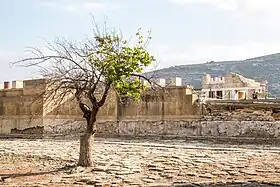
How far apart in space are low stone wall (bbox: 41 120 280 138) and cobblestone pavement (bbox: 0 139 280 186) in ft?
Answer: 14.4

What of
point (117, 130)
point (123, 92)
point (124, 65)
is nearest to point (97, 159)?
point (123, 92)

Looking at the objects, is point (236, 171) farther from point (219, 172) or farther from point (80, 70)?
point (80, 70)

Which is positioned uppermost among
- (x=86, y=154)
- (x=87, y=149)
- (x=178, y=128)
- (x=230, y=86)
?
(x=230, y=86)

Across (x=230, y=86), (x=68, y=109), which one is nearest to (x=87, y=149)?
(x=68, y=109)

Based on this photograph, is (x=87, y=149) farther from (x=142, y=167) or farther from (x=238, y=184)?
(x=238, y=184)

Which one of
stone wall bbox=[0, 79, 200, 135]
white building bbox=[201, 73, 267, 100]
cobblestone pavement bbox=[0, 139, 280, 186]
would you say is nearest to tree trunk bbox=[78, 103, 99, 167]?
cobblestone pavement bbox=[0, 139, 280, 186]

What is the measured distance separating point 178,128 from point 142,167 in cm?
1039

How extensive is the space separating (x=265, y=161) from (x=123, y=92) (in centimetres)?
436

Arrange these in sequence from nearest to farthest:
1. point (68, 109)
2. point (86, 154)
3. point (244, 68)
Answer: point (86, 154) < point (68, 109) < point (244, 68)

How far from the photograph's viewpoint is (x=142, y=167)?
1175 centimetres

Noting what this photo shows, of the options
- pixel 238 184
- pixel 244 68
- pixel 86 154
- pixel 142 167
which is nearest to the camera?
pixel 238 184

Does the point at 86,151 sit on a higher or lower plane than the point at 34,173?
higher

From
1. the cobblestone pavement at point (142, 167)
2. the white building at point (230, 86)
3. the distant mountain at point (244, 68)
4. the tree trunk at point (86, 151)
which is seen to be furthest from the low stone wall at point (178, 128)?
the distant mountain at point (244, 68)

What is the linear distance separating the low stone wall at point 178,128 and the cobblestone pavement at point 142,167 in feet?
14.4
